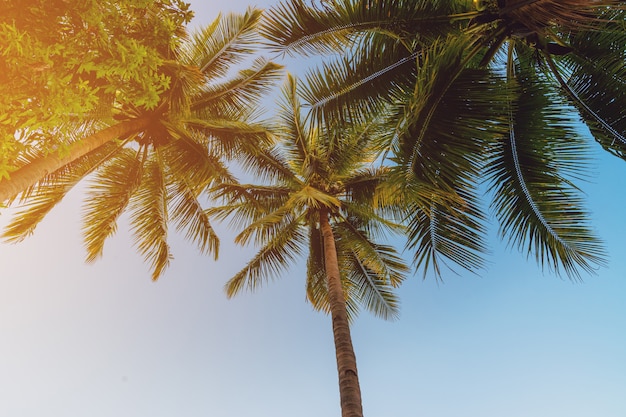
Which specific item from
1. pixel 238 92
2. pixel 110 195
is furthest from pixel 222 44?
pixel 110 195

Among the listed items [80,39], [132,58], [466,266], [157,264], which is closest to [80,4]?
[80,39]

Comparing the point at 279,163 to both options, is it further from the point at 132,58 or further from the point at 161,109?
the point at 132,58

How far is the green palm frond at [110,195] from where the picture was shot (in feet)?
31.2

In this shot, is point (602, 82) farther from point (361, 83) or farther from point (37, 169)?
point (37, 169)

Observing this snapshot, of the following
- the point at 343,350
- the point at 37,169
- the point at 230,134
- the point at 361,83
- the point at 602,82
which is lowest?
the point at 343,350

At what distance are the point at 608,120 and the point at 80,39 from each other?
6.34 m

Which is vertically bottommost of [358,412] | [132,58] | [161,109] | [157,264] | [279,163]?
[358,412]

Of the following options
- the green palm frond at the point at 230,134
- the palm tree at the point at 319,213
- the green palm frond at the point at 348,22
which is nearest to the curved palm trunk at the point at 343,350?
the palm tree at the point at 319,213

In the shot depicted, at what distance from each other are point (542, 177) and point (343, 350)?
14.1 feet

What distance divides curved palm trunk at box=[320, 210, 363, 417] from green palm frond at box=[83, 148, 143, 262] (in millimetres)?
4788

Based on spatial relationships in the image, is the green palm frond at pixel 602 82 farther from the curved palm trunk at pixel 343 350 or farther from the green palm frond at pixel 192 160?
the green palm frond at pixel 192 160

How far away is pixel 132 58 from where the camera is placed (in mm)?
4148

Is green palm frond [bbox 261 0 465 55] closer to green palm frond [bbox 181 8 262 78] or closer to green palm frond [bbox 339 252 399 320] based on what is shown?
green palm frond [bbox 181 8 262 78]

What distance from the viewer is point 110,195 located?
9711 millimetres
